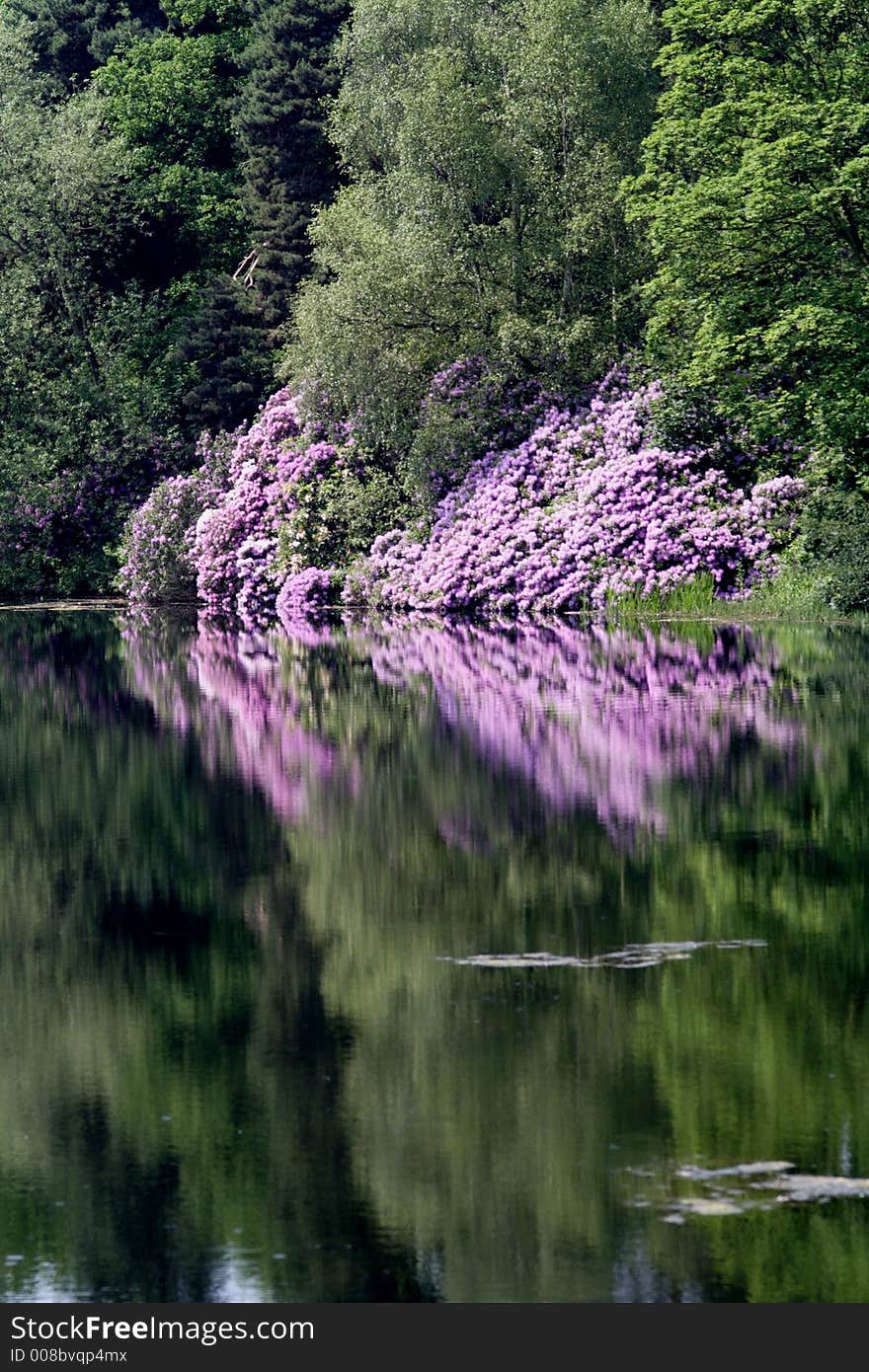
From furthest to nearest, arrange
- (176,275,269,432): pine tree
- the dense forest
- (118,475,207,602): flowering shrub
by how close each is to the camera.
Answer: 1. (176,275,269,432): pine tree
2. (118,475,207,602): flowering shrub
3. the dense forest

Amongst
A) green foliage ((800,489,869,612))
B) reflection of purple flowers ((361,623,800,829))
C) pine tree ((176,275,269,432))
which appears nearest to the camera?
reflection of purple flowers ((361,623,800,829))

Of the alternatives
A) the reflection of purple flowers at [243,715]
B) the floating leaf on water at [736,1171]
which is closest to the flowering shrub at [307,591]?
the reflection of purple flowers at [243,715]

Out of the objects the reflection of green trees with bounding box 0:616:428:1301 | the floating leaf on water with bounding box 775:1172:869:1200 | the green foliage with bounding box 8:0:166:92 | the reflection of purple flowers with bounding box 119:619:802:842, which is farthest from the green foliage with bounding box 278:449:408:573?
the floating leaf on water with bounding box 775:1172:869:1200

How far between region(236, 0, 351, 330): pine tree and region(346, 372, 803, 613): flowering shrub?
14.2 m

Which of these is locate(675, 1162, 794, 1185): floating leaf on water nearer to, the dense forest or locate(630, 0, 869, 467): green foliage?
locate(630, 0, 869, 467): green foliage

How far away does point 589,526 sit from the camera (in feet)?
133

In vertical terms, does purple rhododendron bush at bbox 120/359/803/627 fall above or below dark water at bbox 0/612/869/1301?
above

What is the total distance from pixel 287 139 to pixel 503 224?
1631 centimetres

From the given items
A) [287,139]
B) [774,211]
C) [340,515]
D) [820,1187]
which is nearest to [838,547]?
[774,211]

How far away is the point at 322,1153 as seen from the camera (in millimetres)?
6723

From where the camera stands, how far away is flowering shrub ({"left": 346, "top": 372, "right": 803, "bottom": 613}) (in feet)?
126

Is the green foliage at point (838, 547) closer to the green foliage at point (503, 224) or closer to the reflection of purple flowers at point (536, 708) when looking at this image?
the reflection of purple flowers at point (536, 708)

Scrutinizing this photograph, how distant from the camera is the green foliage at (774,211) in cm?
3281

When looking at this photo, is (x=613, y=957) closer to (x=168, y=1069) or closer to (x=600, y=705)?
(x=168, y=1069)
